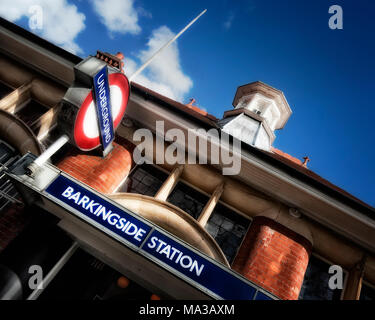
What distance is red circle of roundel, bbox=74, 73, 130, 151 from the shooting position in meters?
3.78

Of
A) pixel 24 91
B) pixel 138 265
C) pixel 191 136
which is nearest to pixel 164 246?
pixel 138 265

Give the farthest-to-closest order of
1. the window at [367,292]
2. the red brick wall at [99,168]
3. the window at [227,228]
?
1. the window at [227,228]
2. the red brick wall at [99,168]
3. the window at [367,292]

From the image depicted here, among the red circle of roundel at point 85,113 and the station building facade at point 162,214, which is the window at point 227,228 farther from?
the red circle of roundel at point 85,113

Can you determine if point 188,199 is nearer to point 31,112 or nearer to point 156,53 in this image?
point 156,53

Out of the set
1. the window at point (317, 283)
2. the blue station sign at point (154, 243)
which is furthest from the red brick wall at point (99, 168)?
the window at point (317, 283)

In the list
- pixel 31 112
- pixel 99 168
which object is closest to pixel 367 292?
pixel 99 168

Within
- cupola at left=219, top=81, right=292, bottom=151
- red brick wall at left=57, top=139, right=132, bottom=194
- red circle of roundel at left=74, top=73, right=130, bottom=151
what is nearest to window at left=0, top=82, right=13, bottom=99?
red brick wall at left=57, top=139, right=132, bottom=194

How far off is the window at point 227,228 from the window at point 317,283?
1481 mm

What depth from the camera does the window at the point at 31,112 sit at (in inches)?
237

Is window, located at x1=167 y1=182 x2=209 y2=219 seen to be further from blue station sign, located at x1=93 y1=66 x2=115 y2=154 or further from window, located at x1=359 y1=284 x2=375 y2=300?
window, located at x1=359 y1=284 x2=375 y2=300

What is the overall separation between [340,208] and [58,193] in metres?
4.93

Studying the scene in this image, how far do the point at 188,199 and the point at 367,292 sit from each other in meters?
4.08

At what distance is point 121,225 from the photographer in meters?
3.52
